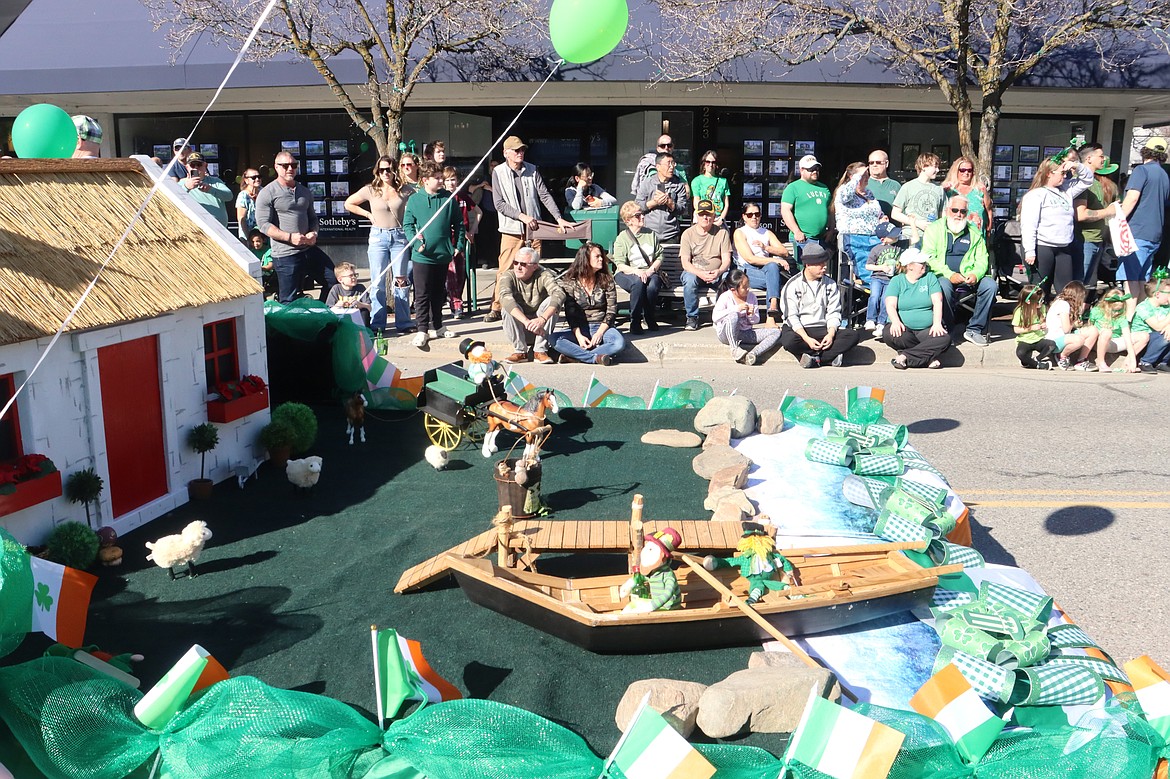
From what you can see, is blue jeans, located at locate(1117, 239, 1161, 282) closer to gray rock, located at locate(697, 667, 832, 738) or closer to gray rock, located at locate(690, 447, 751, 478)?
gray rock, located at locate(690, 447, 751, 478)

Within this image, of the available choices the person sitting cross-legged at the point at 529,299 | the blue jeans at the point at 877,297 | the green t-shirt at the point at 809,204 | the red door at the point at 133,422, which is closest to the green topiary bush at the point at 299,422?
the red door at the point at 133,422

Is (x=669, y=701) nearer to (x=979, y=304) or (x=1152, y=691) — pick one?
(x=1152, y=691)

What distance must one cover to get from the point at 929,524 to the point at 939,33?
39.3ft

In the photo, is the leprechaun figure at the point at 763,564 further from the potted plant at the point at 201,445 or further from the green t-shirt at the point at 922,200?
the green t-shirt at the point at 922,200

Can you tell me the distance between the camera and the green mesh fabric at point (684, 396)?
9055 mm

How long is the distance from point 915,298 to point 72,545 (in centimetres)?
966

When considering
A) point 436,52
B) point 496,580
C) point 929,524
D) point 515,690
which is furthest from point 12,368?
point 436,52

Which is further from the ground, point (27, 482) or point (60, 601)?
point (27, 482)

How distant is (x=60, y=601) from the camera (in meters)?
4.68

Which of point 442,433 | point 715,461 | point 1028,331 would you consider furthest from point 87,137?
point 1028,331

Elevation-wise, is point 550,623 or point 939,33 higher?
point 939,33

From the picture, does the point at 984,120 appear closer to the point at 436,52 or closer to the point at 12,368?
the point at 436,52

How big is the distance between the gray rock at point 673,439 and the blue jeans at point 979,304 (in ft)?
19.4

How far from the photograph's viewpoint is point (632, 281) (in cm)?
1383
